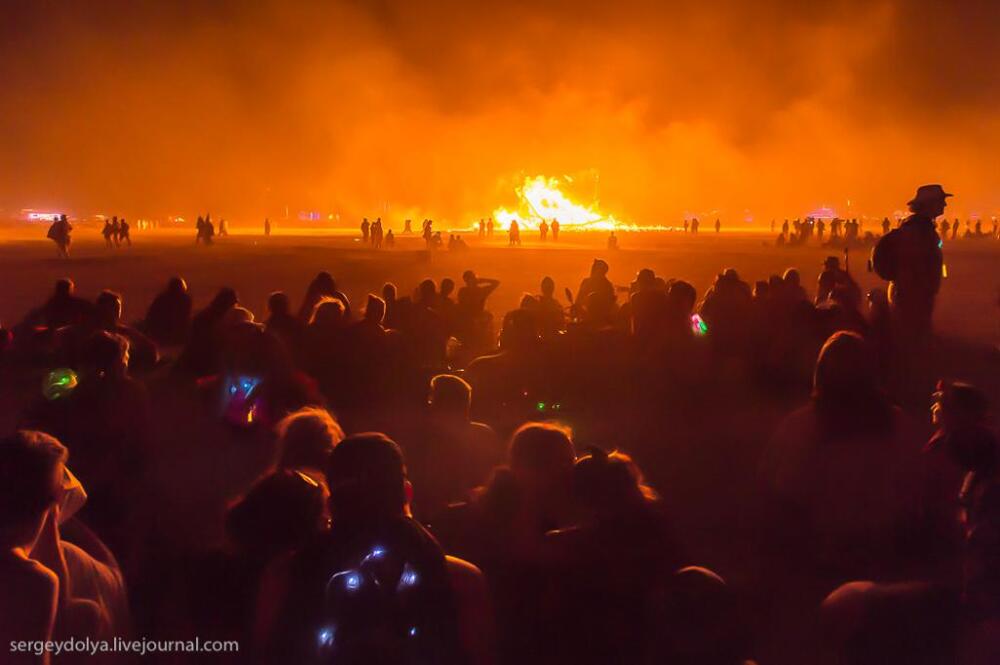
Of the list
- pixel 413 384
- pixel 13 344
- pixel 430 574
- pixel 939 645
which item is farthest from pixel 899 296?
pixel 13 344

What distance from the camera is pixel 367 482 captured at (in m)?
2.77

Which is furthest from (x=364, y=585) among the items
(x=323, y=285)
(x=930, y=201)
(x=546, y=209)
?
(x=546, y=209)

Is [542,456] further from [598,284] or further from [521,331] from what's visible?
[598,284]

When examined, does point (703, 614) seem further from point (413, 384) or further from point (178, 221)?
point (178, 221)

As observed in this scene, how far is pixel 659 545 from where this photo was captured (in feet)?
10.5

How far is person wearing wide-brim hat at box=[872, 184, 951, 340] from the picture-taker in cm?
877

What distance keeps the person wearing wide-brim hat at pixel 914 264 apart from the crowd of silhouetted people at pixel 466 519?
158cm

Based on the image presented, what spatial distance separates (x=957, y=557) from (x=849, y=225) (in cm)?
4575

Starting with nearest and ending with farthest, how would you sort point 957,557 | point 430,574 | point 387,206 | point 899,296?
point 430,574
point 957,557
point 899,296
point 387,206

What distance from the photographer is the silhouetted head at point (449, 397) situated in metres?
5.04

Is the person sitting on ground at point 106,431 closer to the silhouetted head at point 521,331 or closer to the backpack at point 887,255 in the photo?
the silhouetted head at point 521,331

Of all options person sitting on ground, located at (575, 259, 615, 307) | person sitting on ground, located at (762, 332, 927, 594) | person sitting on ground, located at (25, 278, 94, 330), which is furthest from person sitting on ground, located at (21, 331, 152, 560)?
person sitting on ground, located at (575, 259, 615, 307)

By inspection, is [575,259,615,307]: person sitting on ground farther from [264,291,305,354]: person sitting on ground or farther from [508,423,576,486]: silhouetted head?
[508,423,576,486]: silhouetted head

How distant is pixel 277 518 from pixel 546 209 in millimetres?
96496
